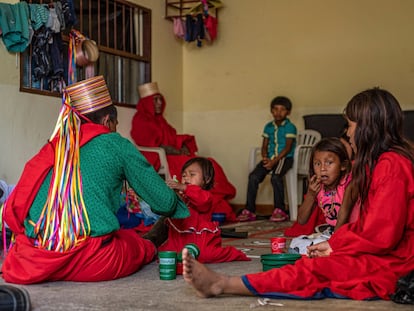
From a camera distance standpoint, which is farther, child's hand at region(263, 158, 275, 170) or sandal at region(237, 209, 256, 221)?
child's hand at region(263, 158, 275, 170)

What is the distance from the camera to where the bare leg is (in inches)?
93.0

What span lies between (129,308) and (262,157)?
473 cm

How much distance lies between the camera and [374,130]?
2.58 m

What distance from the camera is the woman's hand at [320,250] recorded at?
8.66ft

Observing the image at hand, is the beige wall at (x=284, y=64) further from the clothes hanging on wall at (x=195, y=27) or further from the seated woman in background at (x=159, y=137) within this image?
the seated woman in background at (x=159, y=137)

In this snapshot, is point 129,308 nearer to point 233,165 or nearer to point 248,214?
point 248,214

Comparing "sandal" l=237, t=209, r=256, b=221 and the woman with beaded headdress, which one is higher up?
the woman with beaded headdress

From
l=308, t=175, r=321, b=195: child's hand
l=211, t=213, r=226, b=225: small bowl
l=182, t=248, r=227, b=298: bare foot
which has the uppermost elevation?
l=308, t=175, r=321, b=195: child's hand

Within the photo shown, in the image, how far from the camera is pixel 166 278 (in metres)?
3.01

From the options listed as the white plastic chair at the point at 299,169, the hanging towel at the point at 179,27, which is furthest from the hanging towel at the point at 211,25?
the white plastic chair at the point at 299,169

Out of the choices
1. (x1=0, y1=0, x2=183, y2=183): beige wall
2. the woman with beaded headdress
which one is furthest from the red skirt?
(x1=0, y1=0, x2=183, y2=183): beige wall

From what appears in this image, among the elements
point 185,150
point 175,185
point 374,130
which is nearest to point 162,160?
point 185,150

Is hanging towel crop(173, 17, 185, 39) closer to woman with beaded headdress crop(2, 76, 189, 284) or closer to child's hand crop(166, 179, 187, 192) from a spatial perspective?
child's hand crop(166, 179, 187, 192)

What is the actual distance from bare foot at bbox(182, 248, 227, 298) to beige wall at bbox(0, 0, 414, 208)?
460 cm
